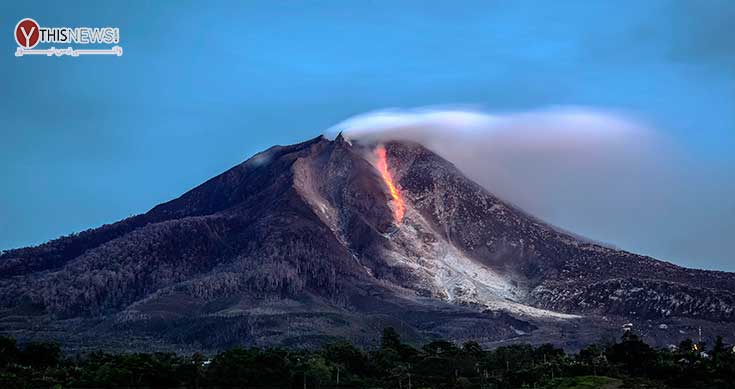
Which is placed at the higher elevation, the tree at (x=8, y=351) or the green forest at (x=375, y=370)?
the tree at (x=8, y=351)

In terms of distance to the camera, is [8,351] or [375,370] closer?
[8,351]

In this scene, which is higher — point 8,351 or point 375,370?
point 8,351

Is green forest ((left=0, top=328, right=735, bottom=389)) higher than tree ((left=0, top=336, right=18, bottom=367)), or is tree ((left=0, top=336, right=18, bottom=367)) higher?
tree ((left=0, top=336, right=18, bottom=367))

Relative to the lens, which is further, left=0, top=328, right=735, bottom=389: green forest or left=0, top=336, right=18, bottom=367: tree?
left=0, top=336, right=18, bottom=367: tree

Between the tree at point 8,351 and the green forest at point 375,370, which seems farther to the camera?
the tree at point 8,351

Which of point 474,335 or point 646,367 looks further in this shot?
point 474,335

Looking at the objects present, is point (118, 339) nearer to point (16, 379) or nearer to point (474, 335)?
point (474, 335)

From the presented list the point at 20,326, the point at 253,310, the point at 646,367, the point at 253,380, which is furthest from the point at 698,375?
the point at 20,326

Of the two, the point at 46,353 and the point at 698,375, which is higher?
the point at 46,353
